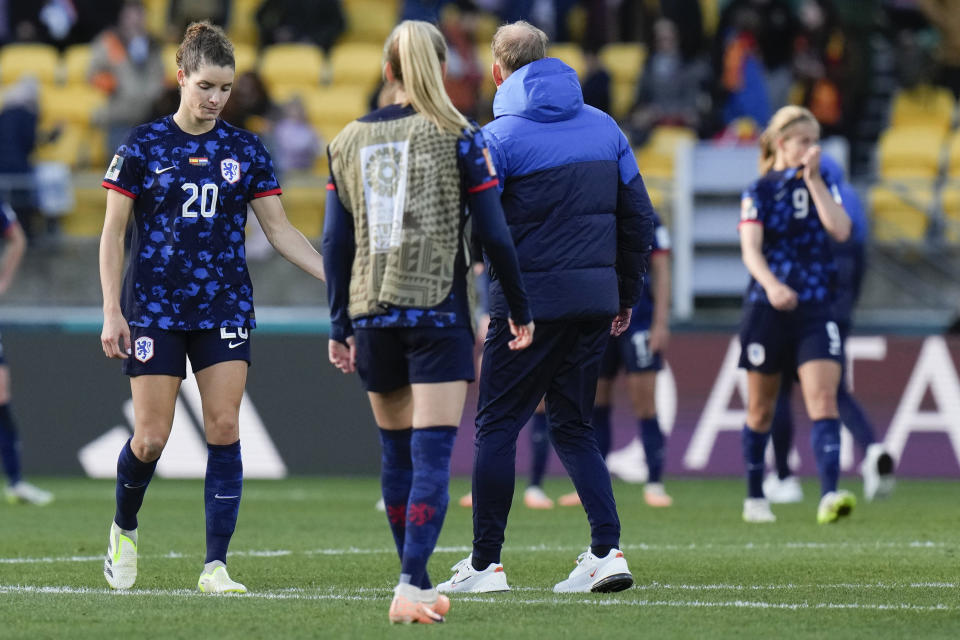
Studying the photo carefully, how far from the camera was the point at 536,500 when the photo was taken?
11141 millimetres

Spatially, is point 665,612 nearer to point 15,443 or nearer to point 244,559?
point 244,559

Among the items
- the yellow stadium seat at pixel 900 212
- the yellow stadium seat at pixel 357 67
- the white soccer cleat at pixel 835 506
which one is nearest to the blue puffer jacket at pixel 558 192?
the white soccer cleat at pixel 835 506

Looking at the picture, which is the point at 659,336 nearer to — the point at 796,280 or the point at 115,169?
the point at 796,280

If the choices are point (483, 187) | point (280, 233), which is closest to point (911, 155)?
point (280, 233)

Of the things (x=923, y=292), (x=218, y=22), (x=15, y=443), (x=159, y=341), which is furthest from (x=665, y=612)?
(x=218, y=22)

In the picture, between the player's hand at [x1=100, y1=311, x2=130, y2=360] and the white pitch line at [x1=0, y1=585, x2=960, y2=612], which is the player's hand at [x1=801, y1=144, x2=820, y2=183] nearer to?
the white pitch line at [x1=0, y1=585, x2=960, y2=612]

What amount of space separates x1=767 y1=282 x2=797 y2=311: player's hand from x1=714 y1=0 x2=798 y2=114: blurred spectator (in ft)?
30.9

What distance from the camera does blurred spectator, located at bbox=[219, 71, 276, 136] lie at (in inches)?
672

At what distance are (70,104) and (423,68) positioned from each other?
44.3 ft

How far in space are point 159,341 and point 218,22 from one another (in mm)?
13692

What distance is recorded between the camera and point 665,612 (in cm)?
588

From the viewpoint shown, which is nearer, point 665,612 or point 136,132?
point 665,612

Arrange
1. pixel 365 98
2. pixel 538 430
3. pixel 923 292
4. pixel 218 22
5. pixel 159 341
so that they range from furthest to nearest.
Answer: pixel 218 22 < pixel 365 98 < pixel 923 292 < pixel 538 430 < pixel 159 341

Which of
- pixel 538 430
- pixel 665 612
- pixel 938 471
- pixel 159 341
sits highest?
pixel 159 341
